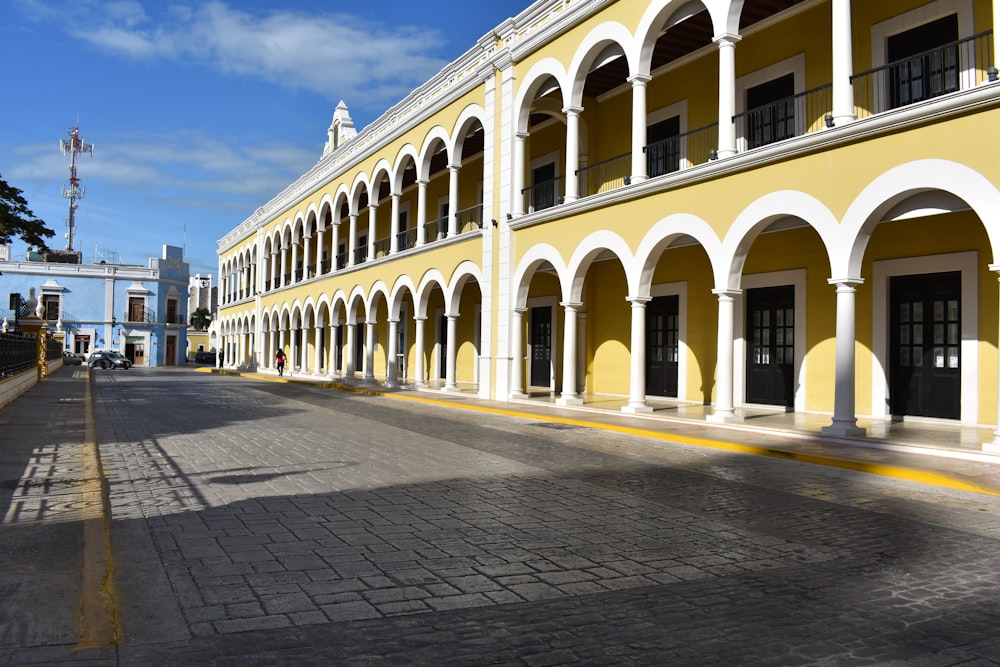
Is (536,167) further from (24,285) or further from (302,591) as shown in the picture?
(24,285)

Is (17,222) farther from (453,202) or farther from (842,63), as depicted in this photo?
(842,63)

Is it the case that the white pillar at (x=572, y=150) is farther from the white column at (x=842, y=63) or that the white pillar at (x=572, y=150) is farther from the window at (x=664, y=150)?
the white column at (x=842, y=63)

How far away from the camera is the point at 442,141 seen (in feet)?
77.9

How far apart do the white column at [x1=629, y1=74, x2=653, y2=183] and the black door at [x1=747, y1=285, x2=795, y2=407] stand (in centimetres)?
347

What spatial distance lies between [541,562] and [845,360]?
766cm

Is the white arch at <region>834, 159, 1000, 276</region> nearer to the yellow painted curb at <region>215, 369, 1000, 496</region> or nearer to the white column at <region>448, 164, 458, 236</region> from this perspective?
the yellow painted curb at <region>215, 369, 1000, 496</region>

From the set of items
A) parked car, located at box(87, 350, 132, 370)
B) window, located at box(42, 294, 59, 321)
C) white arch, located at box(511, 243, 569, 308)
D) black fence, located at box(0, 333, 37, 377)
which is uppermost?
window, located at box(42, 294, 59, 321)

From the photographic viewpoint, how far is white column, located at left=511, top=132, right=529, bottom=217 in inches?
754

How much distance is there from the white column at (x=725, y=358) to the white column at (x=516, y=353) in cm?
676

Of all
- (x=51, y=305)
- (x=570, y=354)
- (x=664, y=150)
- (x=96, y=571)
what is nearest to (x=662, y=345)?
(x=570, y=354)

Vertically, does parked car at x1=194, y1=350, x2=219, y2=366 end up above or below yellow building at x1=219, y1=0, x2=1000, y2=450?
below

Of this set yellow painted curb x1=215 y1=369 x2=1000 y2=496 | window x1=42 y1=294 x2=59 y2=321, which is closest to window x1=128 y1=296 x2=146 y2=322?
window x1=42 y1=294 x2=59 y2=321

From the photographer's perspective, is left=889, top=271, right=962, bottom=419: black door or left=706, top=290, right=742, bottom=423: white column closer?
left=889, top=271, right=962, bottom=419: black door

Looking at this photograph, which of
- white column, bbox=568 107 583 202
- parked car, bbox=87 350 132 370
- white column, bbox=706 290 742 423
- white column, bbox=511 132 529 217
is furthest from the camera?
parked car, bbox=87 350 132 370
